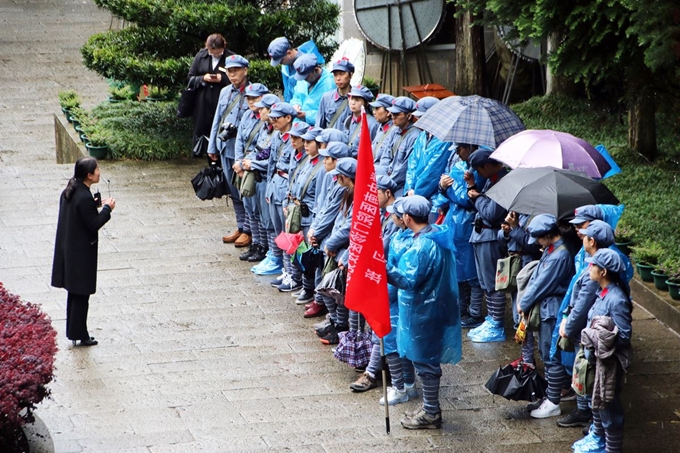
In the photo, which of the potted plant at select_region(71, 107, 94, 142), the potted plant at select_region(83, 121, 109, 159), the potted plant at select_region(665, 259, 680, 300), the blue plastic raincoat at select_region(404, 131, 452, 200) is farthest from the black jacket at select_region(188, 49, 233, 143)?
the potted plant at select_region(665, 259, 680, 300)

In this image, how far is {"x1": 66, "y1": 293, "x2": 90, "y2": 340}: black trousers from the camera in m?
10.3

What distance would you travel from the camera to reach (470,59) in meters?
19.6

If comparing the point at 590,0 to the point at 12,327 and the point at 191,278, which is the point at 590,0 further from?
the point at 12,327

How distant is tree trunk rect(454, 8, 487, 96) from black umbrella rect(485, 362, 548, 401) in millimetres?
11210

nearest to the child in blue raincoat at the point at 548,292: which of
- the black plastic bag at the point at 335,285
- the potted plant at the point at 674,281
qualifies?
the black plastic bag at the point at 335,285

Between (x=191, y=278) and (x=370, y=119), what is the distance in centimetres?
261

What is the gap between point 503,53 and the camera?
1955 centimetres

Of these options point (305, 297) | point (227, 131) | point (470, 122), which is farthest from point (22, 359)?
point (227, 131)

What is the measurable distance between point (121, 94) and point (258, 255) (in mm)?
7563

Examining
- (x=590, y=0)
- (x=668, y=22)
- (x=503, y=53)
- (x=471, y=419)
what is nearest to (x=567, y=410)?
(x=471, y=419)

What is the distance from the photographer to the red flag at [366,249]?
334 inches

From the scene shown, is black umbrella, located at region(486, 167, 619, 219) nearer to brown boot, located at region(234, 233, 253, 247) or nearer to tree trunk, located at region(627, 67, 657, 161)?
brown boot, located at region(234, 233, 253, 247)

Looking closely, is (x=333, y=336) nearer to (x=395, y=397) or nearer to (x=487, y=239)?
(x=395, y=397)

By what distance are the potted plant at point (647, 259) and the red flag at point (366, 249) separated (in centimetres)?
419
